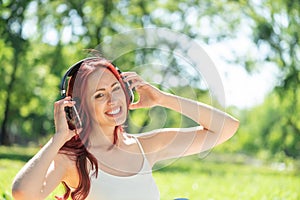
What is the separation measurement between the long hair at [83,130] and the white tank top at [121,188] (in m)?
0.03

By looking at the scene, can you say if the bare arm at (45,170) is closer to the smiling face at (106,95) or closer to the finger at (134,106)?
the smiling face at (106,95)

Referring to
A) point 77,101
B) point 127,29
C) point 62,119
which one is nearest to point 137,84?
point 77,101

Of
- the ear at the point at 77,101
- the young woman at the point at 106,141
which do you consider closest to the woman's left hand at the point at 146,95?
the young woman at the point at 106,141

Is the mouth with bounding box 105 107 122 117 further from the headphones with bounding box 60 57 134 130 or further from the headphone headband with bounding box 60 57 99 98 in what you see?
the headphone headband with bounding box 60 57 99 98

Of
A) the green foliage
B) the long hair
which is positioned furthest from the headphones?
the green foliage

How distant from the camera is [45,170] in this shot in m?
2.04

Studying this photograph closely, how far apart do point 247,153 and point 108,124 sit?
33391 millimetres

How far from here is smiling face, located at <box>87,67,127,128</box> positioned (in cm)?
224

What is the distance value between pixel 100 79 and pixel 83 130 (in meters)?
0.21

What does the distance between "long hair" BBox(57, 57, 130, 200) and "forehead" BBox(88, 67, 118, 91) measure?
1 cm

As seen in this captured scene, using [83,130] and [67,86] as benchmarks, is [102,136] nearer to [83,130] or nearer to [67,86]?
[83,130]

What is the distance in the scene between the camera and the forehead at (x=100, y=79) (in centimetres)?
223

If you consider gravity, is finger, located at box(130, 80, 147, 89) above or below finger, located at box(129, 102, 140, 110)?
above

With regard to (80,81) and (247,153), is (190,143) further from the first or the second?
(247,153)
